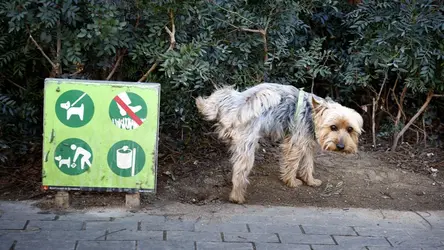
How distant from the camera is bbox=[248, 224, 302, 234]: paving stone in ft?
18.6

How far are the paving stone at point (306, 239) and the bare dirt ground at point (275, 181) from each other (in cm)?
97

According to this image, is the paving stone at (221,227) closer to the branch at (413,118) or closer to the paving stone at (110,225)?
the paving stone at (110,225)

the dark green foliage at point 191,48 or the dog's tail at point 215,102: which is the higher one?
the dark green foliage at point 191,48

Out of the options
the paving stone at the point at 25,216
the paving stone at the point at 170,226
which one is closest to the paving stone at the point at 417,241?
the paving stone at the point at 170,226

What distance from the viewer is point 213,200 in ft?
21.5

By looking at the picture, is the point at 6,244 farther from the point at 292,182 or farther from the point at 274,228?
the point at 292,182

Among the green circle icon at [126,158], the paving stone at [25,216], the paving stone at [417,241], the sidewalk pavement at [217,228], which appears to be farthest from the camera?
the green circle icon at [126,158]

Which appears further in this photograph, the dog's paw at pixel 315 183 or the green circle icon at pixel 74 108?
the dog's paw at pixel 315 183

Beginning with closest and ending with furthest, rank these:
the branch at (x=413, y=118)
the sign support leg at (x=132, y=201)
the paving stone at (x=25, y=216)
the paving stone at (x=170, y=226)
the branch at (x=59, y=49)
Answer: the paving stone at (x=170, y=226) < the paving stone at (x=25, y=216) < the sign support leg at (x=132, y=201) < the branch at (x=59, y=49) < the branch at (x=413, y=118)

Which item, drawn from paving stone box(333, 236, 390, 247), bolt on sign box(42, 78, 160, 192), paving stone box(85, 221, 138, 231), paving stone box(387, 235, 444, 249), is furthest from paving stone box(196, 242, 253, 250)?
paving stone box(387, 235, 444, 249)

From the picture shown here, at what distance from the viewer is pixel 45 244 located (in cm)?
512

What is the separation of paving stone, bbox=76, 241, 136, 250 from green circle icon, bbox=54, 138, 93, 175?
97 centimetres

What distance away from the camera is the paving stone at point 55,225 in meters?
5.49

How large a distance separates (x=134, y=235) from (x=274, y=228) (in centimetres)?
126
